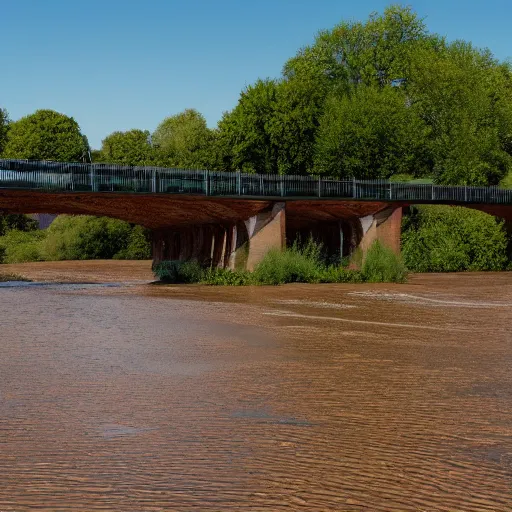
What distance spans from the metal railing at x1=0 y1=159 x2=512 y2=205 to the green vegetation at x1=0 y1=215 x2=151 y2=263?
1406 inches

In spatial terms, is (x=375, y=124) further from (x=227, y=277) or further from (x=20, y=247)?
(x=20, y=247)

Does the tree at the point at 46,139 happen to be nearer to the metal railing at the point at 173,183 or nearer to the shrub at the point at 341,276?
the metal railing at the point at 173,183

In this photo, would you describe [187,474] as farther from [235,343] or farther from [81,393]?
[235,343]

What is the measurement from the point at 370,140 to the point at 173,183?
79.4ft

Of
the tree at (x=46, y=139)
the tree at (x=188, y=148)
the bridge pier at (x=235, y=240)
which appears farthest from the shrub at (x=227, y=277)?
the tree at (x=46, y=139)

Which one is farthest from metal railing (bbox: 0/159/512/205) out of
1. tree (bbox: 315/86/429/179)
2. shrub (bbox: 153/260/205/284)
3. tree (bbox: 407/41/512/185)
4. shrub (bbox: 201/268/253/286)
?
tree (bbox: 407/41/512/185)

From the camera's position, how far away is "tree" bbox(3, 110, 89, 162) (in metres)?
78.4

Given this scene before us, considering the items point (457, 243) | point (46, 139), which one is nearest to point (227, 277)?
point (457, 243)

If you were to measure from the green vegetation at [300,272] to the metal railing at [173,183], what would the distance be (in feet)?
11.0

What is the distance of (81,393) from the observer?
9898 mm

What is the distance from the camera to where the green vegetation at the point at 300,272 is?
1533 inches

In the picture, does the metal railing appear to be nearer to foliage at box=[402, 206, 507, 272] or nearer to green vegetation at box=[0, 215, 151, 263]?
foliage at box=[402, 206, 507, 272]

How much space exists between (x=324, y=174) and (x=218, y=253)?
19.0 m

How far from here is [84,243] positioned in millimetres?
75562
